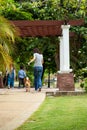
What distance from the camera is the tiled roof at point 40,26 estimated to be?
20062mm

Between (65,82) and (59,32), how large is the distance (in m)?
4.20

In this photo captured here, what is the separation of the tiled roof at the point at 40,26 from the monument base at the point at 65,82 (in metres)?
2.33

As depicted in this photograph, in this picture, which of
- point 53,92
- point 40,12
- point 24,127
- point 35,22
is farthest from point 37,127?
point 40,12

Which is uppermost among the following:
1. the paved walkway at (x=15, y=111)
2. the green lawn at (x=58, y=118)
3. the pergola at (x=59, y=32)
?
the pergola at (x=59, y=32)

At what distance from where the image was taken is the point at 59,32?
22.2 m

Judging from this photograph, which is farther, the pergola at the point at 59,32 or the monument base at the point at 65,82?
the pergola at the point at 59,32

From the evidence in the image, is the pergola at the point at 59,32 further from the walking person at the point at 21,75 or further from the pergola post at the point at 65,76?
the walking person at the point at 21,75

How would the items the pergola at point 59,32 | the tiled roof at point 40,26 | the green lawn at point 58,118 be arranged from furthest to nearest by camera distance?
the tiled roof at point 40,26, the pergola at point 59,32, the green lawn at point 58,118

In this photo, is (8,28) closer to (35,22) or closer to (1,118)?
(1,118)

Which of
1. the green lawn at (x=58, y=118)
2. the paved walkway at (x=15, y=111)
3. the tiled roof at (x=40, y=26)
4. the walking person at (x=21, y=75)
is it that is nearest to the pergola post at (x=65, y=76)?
the tiled roof at (x=40, y=26)

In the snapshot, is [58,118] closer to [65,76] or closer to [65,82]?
[65,82]

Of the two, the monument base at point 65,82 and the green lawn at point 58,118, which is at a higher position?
the monument base at point 65,82

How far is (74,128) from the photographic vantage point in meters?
8.20

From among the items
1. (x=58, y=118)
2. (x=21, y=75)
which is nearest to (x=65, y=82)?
(x=21, y=75)
